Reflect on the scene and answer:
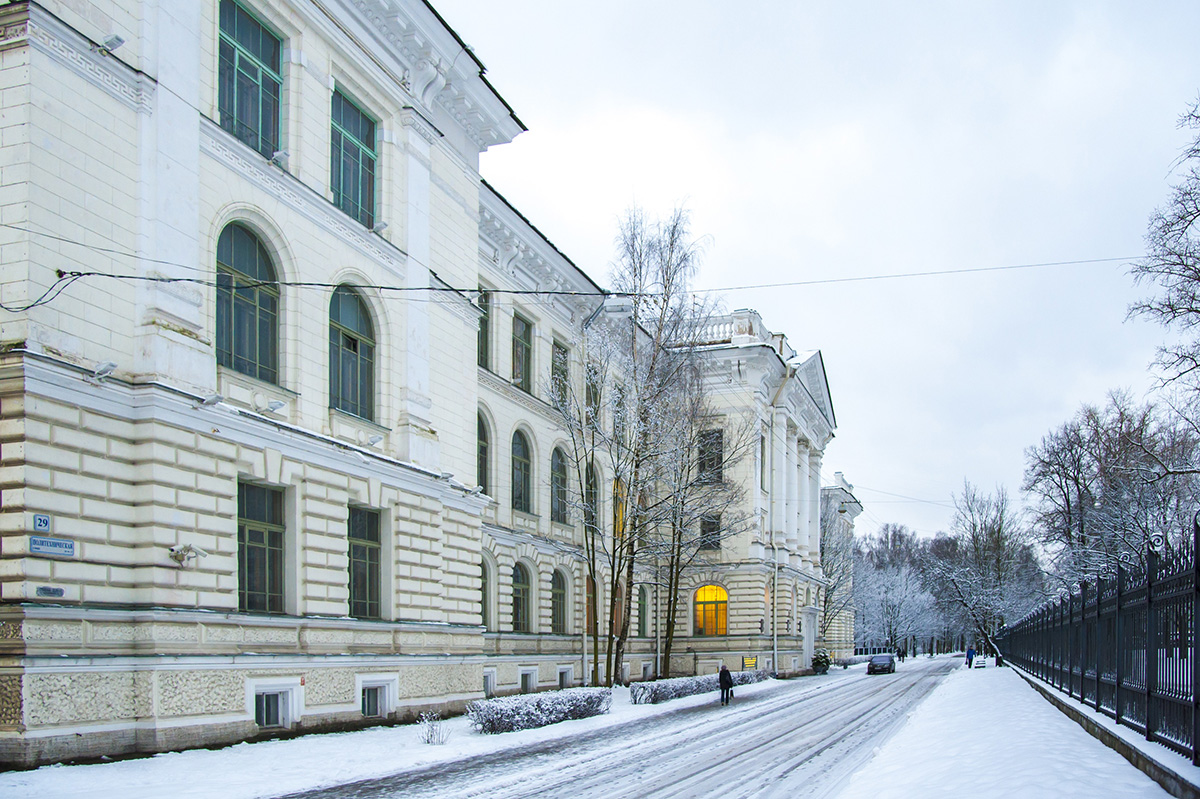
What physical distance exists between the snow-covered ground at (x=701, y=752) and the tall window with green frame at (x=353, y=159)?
10440 millimetres

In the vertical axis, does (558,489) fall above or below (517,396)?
below

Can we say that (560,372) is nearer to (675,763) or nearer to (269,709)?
(269,709)

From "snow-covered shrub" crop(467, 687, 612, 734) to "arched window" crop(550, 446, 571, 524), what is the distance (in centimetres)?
1180

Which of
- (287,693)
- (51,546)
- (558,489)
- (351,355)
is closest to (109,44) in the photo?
(51,546)

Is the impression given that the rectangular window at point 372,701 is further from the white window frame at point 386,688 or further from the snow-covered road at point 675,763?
the snow-covered road at point 675,763

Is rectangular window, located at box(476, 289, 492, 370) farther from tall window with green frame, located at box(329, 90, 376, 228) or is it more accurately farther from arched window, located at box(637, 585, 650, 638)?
arched window, located at box(637, 585, 650, 638)

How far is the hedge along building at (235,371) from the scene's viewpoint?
13781mm

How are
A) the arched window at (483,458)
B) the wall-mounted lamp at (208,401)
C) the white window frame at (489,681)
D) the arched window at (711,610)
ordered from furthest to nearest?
1. the arched window at (711,610)
2. the arched window at (483,458)
3. the white window frame at (489,681)
4. the wall-mounted lamp at (208,401)

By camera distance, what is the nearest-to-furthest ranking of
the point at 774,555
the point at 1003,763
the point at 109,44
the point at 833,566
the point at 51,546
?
the point at 1003,763
the point at 51,546
the point at 109,44
the point at 774,555
the point at 833,566

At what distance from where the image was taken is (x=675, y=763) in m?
16.3

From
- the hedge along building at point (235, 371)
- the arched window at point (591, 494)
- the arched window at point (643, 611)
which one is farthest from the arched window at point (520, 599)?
the arched window at point (643, 611)

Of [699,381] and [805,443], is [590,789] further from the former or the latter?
[805,443]

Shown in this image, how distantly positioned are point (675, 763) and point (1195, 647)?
9.36 m

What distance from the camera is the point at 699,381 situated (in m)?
38.8
